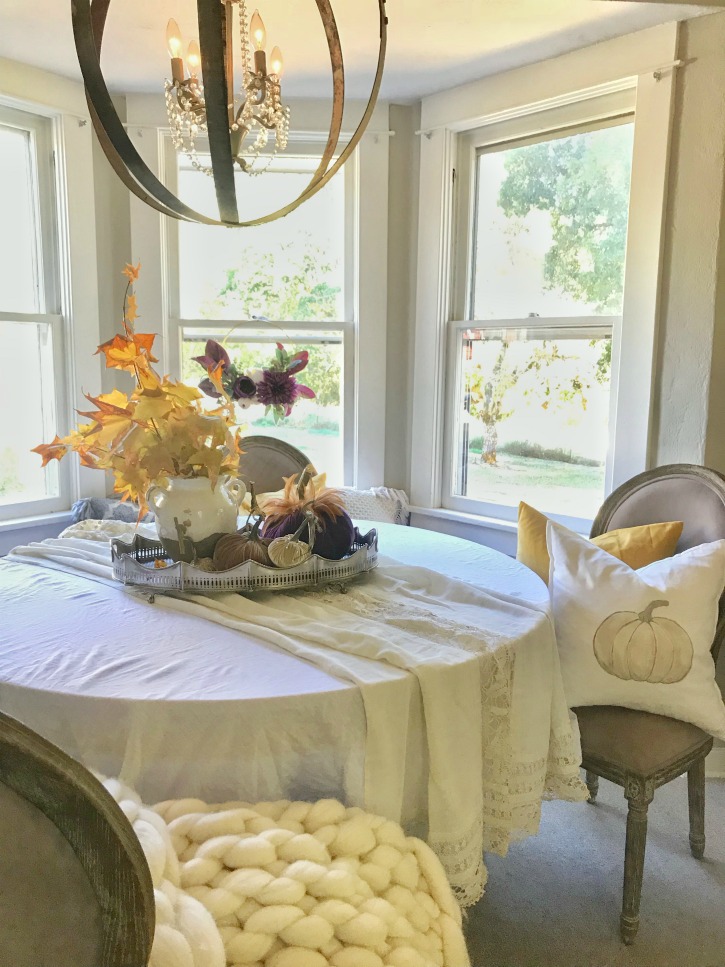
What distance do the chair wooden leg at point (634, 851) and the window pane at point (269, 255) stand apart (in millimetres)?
2281

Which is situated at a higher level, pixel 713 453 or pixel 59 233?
pixel 59 233

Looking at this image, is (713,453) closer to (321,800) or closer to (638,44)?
(638,44)

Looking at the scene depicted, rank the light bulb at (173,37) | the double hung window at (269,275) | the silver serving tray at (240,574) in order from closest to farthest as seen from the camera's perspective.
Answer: the light bulb at (173,37) → the silver serving tray at (240,574) → the double hung window at (269,275)

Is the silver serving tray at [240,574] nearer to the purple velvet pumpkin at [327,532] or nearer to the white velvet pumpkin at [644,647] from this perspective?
the purple velvet pumpkin at [327,532]

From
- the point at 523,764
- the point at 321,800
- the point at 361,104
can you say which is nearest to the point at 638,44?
the point at 361,104

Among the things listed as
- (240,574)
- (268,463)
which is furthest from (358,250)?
(240,574)

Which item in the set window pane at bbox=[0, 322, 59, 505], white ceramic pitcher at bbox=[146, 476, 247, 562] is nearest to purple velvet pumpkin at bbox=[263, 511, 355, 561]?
white ceramic pitcher at bbox=[146, 476, 247, 562]

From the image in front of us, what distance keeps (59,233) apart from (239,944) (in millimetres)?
2799

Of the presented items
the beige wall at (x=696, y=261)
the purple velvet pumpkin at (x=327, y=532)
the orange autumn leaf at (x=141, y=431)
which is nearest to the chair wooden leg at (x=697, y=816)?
the beige wall at (x=696, y=261)

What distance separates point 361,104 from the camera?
308 centimetres

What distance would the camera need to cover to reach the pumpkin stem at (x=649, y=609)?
1789mm

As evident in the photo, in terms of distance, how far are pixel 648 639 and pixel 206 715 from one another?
1088mm

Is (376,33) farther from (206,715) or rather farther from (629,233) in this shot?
(206,715)

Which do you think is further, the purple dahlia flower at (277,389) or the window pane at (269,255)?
the window pane at (269,255)
